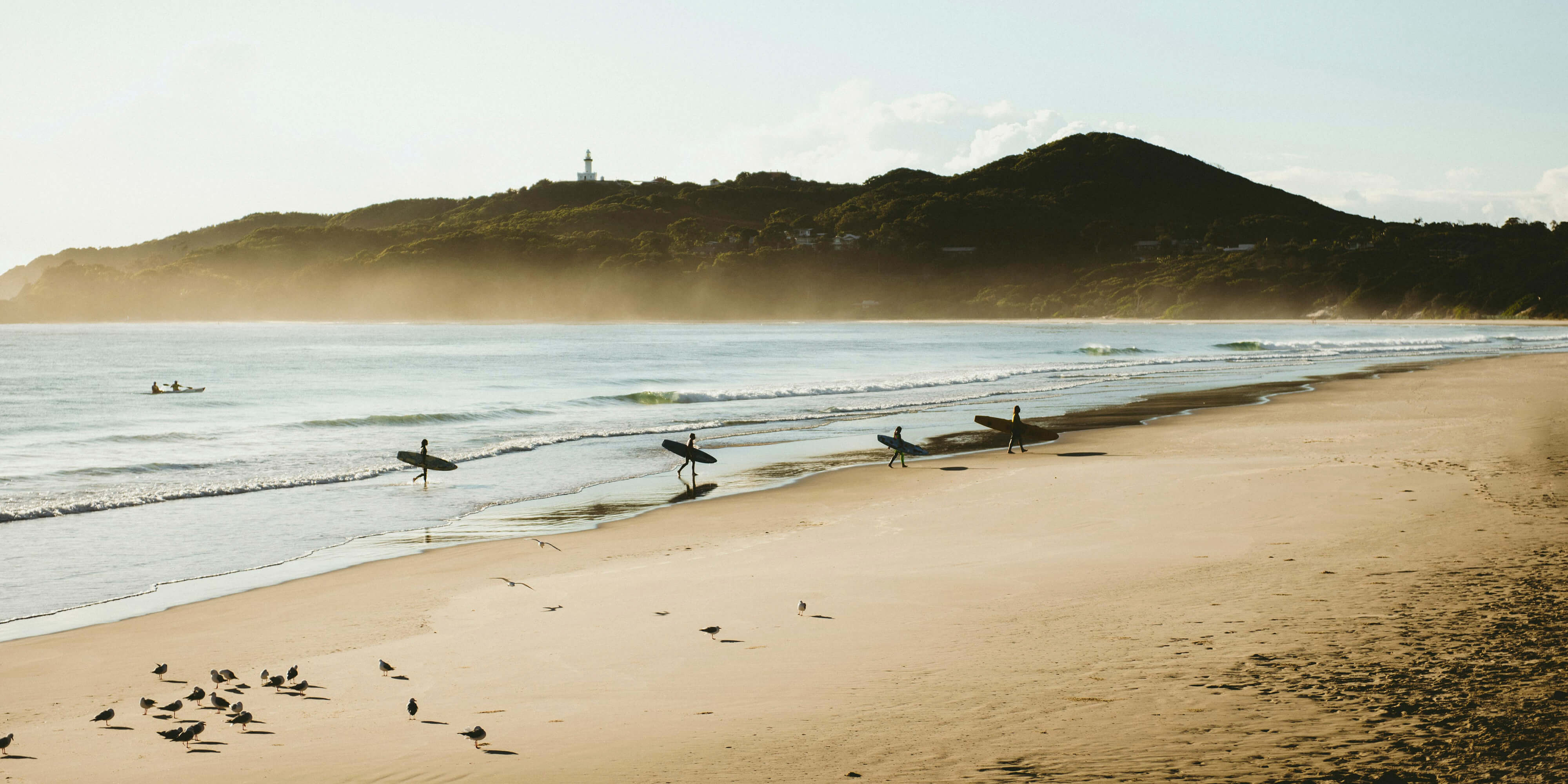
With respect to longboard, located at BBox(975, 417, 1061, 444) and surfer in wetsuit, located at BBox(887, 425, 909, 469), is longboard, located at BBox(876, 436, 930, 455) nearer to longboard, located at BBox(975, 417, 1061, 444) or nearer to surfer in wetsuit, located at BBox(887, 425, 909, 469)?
surfer in wetsuit, located at BBox(887, 425, 909, 469)

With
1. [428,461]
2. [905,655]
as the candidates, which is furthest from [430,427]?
[905,655]

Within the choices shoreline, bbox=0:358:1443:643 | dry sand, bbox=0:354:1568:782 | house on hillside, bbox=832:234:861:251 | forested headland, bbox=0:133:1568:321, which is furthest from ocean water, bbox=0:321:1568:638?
house on hillside, bbox=832:234:861:251

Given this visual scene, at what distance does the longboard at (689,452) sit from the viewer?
1652 cm

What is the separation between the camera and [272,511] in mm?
13836

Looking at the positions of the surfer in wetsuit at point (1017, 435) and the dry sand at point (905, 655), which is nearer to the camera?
the dry sand at point (905, 655)

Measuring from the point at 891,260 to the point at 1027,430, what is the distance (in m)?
135

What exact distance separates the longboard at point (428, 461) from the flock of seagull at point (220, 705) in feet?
32.4

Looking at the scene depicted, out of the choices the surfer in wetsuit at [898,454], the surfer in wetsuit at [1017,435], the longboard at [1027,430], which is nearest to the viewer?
the surfer in wetsuit at [898,454]

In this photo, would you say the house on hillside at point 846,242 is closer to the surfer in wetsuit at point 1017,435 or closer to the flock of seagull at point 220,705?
the surfer in wetsuit at point 1017,435

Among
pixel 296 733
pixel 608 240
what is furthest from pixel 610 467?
pixel 608 240

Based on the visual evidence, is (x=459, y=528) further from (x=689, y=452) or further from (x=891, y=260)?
(x=891, y=260)

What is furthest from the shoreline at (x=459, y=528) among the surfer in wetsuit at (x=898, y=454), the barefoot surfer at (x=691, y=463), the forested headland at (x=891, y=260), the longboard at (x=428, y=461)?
the forested headland at (x=891, y=260)

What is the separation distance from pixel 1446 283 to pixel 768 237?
91.9 m

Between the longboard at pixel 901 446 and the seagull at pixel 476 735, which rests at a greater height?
the longboard at pixel 901 446
